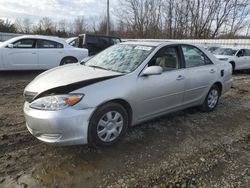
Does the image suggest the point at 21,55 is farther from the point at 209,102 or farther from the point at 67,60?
the point at 209,102

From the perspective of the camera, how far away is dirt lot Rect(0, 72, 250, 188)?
307 centimetres

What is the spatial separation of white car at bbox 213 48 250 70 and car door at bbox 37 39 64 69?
7.98 m

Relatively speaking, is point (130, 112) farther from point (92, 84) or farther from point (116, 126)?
point (92, 84)

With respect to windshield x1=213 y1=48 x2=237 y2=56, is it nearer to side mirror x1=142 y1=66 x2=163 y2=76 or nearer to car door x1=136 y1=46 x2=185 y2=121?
car door x1=136 y1=46 x2=185 y2=121

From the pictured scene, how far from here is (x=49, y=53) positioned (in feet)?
32.3

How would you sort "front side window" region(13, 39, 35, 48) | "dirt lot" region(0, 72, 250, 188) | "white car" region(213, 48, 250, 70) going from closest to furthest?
1. "dirt lot" region(0, 72, 250, 188)
2. "front side window" region(13, 39, 35, 48)
3. "white car" region(213, 48, 250, 70)

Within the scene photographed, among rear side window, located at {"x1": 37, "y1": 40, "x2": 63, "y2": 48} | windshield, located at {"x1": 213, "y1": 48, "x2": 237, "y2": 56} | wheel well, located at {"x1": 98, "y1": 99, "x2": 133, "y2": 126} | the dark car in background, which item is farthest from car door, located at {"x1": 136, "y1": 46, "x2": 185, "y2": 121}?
windshield, located at {"x1": 213, "y1": 48, "x2": 237, "y2": 56}

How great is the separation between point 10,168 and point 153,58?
8.57ft

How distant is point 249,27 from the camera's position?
28.2 meters

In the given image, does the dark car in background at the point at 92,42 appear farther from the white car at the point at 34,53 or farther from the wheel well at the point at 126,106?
the wheel well at the point at 126,106

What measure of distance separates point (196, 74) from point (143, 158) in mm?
2224

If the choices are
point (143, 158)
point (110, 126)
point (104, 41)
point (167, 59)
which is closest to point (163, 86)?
point (167, 59)

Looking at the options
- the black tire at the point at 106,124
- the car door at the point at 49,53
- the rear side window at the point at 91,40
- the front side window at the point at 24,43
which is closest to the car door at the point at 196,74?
the black tire at the point at 106,124

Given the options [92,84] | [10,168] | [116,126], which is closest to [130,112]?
[116,126]
